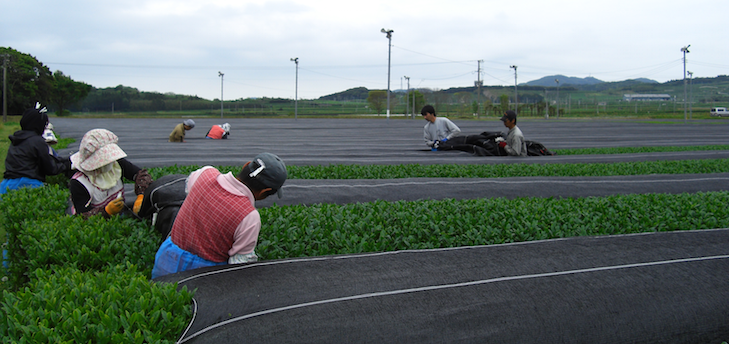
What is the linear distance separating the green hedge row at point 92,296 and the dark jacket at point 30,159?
237cm

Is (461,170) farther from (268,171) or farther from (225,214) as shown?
(225,214)

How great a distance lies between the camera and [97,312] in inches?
98.1

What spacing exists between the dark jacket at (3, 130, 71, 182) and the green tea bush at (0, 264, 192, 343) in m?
4.12

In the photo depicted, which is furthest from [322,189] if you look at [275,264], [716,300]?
[716,300]

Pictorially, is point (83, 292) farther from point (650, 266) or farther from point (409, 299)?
point (650, 266)

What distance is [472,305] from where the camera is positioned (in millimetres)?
2906

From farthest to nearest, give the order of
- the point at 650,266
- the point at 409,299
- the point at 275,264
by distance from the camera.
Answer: the point at 650,266 → the point at 275,264 → the point at 409,299

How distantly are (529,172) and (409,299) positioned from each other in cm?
749

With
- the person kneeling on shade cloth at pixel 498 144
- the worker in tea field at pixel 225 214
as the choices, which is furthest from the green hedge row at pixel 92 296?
the person kneeling on shade cloth at pixel 498 144

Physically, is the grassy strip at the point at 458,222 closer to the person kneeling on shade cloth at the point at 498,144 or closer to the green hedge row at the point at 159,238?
the green hedge row at the point at 159,238

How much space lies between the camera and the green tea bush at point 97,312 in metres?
2.27

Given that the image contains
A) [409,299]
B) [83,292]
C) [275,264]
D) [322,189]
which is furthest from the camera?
[322,189]

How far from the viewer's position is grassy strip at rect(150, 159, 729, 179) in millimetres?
9375

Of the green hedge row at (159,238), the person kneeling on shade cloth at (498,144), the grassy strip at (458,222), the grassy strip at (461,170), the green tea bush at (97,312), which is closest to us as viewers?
the green tea bush at (97,312)
